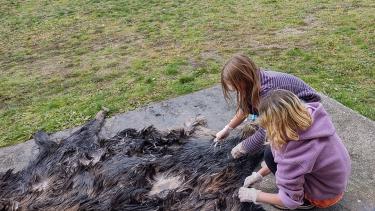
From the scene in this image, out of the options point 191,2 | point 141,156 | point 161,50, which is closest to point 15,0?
point 191,2

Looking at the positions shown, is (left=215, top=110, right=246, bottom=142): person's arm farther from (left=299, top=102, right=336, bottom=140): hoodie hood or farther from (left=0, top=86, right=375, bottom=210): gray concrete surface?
(left=299, top=102, right=336, bottom=140): hoodie hood

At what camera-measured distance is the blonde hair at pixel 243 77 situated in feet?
10.5

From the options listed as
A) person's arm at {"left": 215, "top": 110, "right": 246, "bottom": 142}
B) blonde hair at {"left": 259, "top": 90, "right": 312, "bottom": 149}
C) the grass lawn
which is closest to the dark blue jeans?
blonde hair at {"left": 259, "top": 90, "right": 312, "bottom": 149}

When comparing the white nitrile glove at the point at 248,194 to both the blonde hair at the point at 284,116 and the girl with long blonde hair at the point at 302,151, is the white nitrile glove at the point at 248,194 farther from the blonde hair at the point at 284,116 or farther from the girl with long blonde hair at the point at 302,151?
the blonde hair at the point at 284,116

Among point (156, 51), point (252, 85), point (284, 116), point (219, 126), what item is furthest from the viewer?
point (156, 51)

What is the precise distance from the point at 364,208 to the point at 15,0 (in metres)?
11.5

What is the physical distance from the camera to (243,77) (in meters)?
3.22

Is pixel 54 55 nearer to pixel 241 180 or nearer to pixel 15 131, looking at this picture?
pixel 15 131

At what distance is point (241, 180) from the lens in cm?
345

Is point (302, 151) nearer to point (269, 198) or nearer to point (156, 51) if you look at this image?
point (269, 198)

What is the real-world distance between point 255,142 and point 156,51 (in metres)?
4.37

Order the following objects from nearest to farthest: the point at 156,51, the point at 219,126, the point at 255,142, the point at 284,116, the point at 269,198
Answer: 1. the point at 284,116
2. the point at 269,198
3. the point at 255,142
4. the point at 219,126
5. the point at 156,51

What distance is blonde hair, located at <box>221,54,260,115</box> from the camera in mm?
3203

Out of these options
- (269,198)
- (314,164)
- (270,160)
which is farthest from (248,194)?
(314,164)
